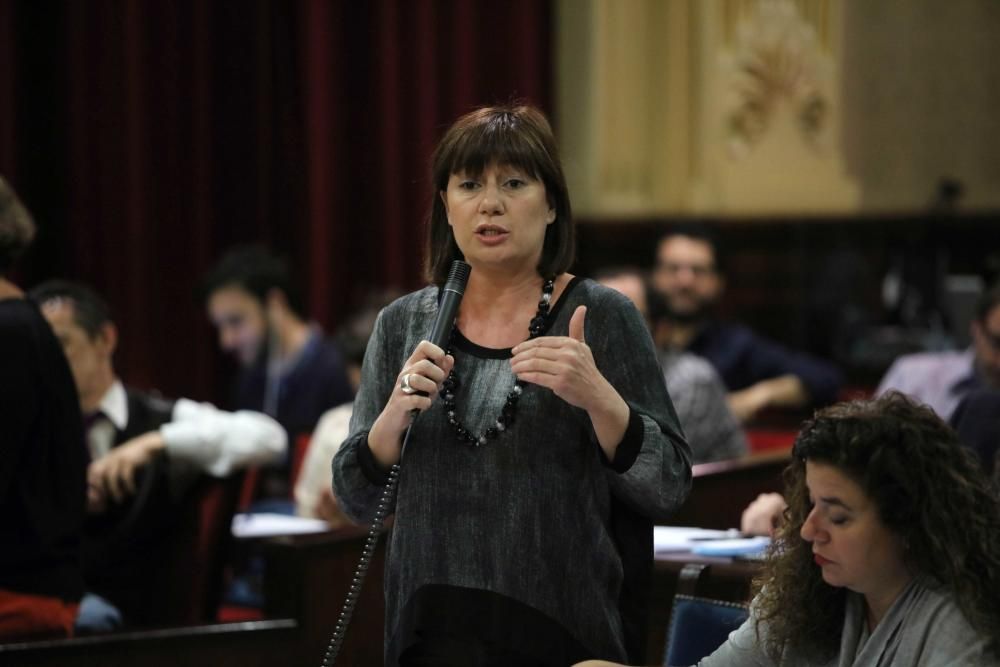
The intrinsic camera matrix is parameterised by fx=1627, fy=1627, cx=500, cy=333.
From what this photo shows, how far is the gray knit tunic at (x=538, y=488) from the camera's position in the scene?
197 centimetres

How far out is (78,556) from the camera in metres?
2.98

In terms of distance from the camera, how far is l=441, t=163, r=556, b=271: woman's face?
204 cm

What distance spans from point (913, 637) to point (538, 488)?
485 millimetres

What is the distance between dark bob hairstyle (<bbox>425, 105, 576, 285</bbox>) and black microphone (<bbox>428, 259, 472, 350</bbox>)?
4.6 inches

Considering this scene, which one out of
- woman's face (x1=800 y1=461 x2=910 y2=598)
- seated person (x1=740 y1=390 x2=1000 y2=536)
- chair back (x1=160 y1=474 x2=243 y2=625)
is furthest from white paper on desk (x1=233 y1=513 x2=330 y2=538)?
woman's face (x1=800 y1=461 x2=910 y2=598)

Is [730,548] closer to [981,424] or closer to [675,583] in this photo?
[675,583]

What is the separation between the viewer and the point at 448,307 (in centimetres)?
200

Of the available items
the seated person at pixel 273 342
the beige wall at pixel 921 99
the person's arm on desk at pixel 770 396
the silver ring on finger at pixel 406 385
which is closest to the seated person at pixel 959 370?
the person's arm on desk at pixel 770 396

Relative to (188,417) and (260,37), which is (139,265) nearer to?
(260,37)

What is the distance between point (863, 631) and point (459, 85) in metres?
5.53

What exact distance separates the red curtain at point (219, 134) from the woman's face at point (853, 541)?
437 centimetres

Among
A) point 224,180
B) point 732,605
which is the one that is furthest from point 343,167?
point 732,605

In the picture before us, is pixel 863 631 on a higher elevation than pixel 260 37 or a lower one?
lower

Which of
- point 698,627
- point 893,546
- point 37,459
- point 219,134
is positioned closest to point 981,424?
point 698,627
